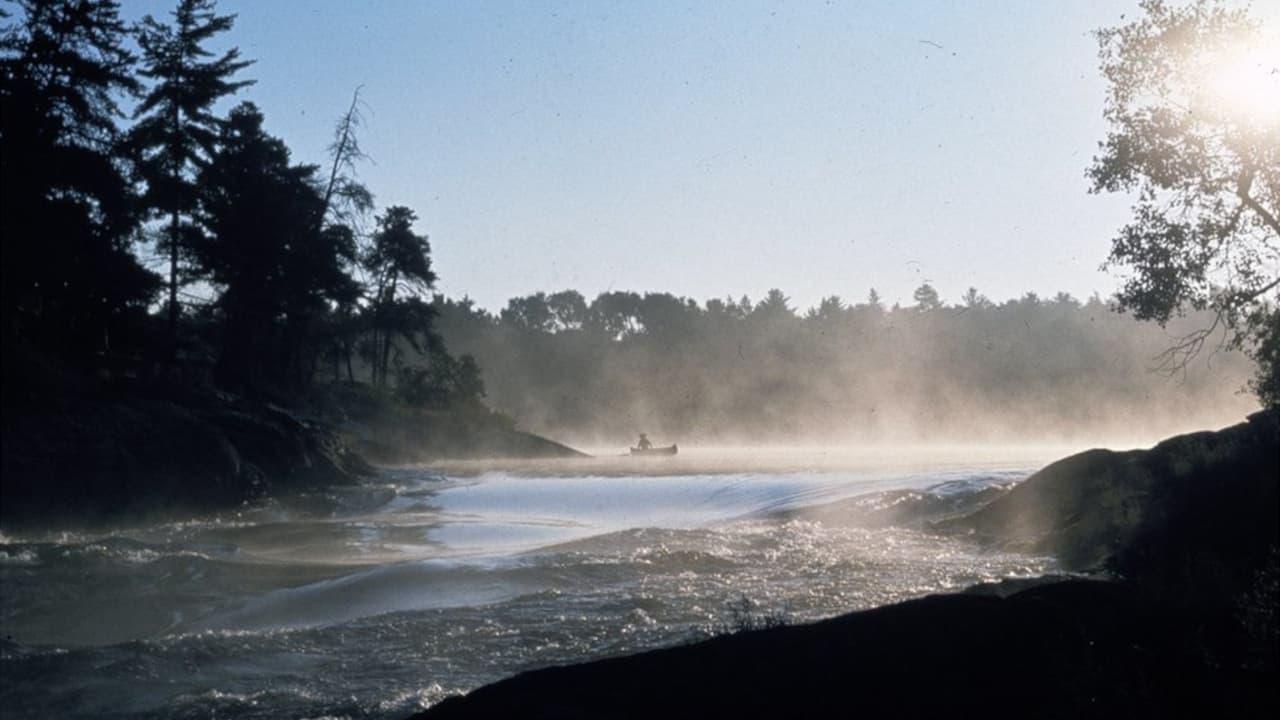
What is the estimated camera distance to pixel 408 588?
13.4 meters

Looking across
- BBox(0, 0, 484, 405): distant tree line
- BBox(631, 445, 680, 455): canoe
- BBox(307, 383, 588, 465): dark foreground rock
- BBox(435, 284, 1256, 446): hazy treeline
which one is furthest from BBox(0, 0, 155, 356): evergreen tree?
BBox(435, 284, 1256, 446): hazy treeline

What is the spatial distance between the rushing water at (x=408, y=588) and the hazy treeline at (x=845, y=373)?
145ft

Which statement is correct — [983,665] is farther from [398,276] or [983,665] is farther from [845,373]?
[845,373]

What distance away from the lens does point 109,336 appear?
86.7ft

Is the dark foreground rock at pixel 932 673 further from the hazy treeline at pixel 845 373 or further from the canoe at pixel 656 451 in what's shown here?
the hazy treeline at pixel 845 373

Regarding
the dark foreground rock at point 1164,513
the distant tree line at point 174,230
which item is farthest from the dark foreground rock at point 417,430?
the dark foreground rock at point 1164,513

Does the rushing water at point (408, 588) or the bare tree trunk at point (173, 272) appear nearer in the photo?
the rushing water at point (408, 588)

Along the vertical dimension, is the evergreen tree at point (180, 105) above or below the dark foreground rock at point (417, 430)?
above

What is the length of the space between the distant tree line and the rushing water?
22.9 feet

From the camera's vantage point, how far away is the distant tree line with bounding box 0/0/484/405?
2458 cm

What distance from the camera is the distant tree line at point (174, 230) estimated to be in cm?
2458

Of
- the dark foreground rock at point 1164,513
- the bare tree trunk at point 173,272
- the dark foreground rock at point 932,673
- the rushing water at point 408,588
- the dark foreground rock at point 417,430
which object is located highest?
the bare tree trunk at point 173,272

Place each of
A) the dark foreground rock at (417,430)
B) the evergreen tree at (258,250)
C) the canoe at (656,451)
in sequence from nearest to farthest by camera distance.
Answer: the evergreen tree at (258,250)
the dark foreground rock at (417,430)
the canoe at (656,451)

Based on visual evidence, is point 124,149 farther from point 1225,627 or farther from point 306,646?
point 1225,627
